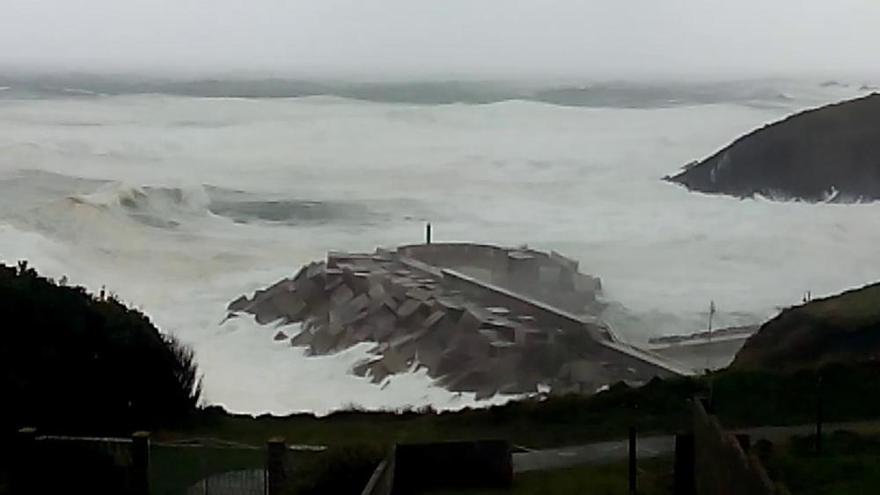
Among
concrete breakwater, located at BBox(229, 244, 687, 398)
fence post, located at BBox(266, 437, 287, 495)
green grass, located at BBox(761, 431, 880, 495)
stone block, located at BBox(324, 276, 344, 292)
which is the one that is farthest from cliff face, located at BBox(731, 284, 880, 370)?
stone block, located at BBox(324, 276, 344, 292)

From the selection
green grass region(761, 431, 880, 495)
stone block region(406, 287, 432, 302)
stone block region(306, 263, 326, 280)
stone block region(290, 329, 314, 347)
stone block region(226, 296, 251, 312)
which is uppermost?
stone block region(306, 263, 326, 280)

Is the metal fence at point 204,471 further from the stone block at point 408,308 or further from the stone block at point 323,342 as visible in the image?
the stone block at point 408,308

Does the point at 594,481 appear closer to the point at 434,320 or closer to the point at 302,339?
the point at 434,320

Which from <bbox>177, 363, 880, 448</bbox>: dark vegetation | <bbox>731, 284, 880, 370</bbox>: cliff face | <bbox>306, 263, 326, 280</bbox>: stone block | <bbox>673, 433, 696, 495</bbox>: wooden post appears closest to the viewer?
<bbox>673, 433, 696, 495</bbox>: wooden post

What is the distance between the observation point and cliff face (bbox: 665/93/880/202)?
4872cm

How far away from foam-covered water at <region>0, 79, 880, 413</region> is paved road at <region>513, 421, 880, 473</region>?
695 centimetres

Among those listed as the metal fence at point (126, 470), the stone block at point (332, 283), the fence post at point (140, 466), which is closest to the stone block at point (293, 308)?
the stone block at point (332, 283)

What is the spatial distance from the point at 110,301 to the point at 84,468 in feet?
15.6

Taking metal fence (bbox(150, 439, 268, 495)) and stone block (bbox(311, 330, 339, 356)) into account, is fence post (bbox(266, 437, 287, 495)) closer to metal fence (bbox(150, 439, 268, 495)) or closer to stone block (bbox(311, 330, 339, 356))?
metal fence (bbox(150, 439, 268, 495))

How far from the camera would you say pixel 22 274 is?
534 inches

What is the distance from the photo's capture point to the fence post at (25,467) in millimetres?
9766

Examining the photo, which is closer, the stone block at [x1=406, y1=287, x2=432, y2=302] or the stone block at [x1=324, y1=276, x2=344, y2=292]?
the stone block at [x1=406, y1=287, x2=432, y2=302]

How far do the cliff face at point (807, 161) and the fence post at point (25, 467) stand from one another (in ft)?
135

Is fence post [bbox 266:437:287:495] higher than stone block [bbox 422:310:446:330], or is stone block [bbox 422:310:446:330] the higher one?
fence post [bbox 266:437:287:495]
